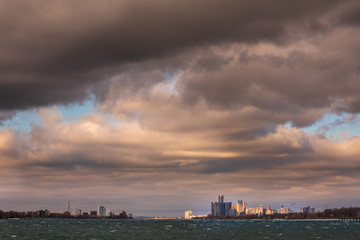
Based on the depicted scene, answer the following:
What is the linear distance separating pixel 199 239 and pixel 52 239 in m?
41.2

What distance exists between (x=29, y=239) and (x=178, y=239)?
41003mm

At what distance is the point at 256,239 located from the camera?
118938mm

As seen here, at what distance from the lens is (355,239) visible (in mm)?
123062

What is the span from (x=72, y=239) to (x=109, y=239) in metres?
10.1

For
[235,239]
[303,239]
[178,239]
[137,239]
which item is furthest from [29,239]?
[303,239]

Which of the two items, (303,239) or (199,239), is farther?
(303,239)

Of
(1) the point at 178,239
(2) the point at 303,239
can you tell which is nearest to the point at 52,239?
(1) the point at 178,239

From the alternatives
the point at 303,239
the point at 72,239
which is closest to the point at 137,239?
the point at 72,239

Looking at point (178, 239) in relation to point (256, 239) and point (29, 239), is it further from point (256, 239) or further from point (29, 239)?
point (29, 239)

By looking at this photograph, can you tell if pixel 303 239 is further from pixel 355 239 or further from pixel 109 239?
pixel 109 239

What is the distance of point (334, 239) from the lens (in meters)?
124

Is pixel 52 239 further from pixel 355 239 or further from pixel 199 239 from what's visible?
pixel 355 239

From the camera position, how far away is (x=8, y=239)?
4717 inches

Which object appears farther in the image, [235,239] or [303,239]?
[303,239]
